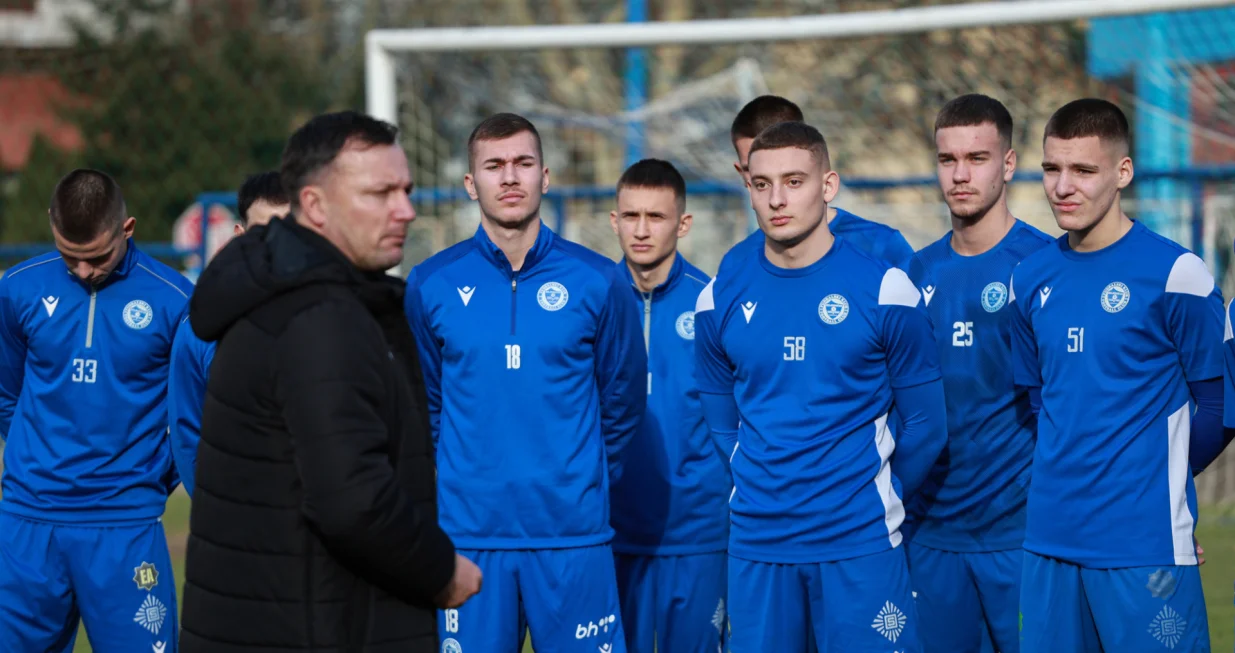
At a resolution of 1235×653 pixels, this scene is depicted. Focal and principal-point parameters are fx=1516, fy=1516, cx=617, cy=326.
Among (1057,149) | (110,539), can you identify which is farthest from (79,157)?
(1057,149)

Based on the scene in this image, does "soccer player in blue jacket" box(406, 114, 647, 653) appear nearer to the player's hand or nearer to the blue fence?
the player's hand

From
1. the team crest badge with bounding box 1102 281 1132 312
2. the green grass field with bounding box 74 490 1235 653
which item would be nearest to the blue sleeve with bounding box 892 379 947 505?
the team crest badge with bounding box 1102 281 1132 312

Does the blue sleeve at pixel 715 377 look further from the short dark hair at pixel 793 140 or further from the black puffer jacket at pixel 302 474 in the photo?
the black puffer jacket at pixel 302 474

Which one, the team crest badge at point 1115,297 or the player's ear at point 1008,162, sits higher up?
the player's ear at point 1008,162

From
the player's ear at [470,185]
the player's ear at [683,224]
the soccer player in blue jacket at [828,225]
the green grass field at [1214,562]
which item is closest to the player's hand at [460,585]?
the soccer player in blue jacket at [828,225]

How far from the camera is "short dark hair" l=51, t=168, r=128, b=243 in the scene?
5.58m

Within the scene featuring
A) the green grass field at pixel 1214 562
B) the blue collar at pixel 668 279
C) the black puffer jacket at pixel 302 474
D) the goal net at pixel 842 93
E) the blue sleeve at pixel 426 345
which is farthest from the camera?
the goal net at pixel 842 93

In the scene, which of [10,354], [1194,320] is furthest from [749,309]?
[10,354]

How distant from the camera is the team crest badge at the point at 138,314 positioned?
5762 millimetres

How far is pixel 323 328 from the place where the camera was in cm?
319

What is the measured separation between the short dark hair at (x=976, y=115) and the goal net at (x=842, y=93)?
507 centimetres

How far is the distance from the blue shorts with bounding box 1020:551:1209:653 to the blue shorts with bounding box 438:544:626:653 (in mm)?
1462

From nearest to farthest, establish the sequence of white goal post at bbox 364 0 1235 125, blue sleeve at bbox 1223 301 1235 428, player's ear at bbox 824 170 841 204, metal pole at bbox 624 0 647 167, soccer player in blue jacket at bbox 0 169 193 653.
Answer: blue sleeve at bbox 1223 301 1235 428
player's ear at bbox 824 170 841 204
soccer player in blue jacket at bbox 0 169 193 653
white goal post at bbox 364 0 1235 125
metal pole at bbox 624 0 647 167

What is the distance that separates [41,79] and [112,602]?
899 inches
